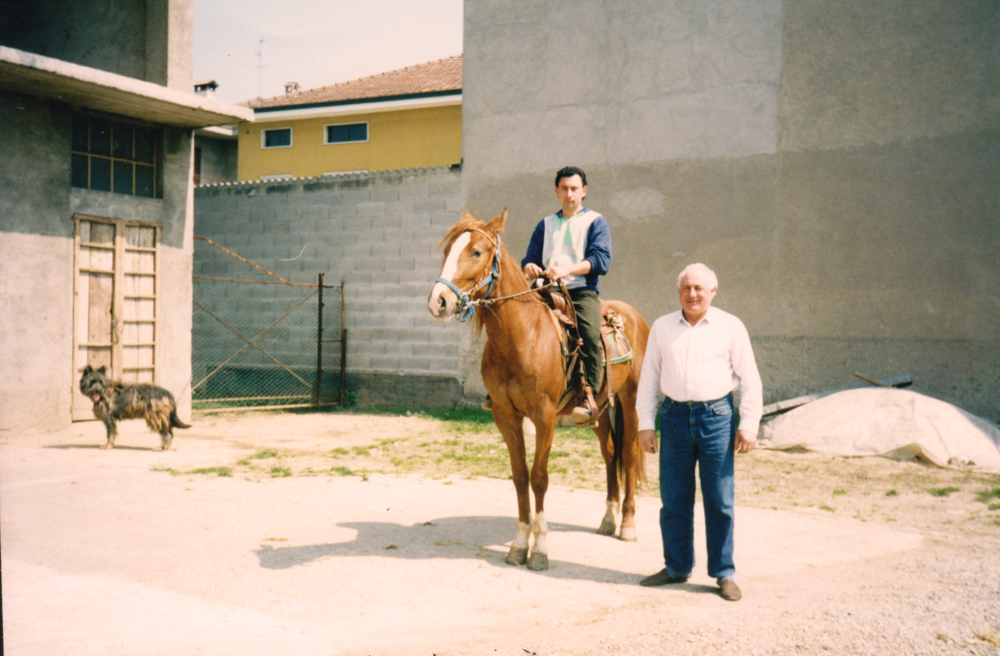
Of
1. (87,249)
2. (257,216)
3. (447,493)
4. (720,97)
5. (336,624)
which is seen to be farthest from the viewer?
(257,216)

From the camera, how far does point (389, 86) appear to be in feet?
67.6

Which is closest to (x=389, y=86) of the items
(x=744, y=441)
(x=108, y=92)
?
(x=108, y=92)

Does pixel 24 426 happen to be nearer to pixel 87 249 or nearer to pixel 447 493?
pixel 87 249

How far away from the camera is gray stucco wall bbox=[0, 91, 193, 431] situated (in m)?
9.16

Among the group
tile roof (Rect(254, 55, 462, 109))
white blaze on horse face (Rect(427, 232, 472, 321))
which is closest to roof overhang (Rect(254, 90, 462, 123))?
tile roof (Rect(254, 55, 462, 109))

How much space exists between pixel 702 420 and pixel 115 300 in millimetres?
8949

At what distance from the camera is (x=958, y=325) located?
10.7 meters

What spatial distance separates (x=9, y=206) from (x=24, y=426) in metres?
2.78

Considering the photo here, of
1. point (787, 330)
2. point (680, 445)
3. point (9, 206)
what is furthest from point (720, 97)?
point (9, 206)

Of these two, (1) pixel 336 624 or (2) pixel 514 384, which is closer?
(1) pixel 336 624

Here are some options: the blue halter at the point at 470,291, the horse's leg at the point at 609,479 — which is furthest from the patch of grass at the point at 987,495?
the blue halter at the point at 470,291

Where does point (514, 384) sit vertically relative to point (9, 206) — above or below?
below

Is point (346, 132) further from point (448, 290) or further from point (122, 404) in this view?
point (448, 290)

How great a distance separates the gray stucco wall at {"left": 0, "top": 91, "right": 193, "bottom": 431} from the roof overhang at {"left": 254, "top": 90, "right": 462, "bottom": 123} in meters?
10.0
